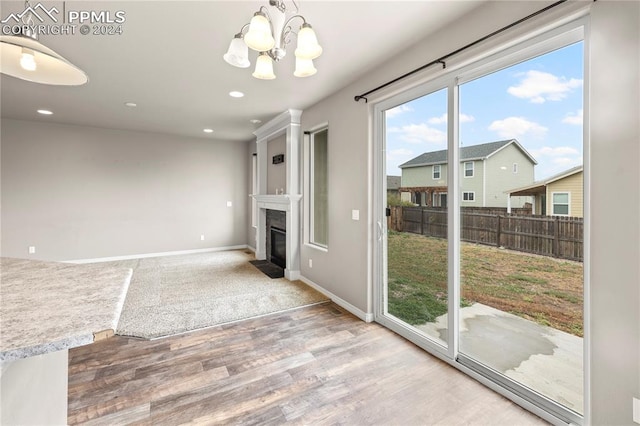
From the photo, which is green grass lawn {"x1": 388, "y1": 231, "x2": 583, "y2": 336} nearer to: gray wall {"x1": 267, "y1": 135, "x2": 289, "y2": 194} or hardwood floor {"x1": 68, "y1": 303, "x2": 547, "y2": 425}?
hardwood floor {"x1": 68, "y1": 303, "x2": 547, "y2": 425}

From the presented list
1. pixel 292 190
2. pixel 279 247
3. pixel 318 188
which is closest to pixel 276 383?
pixel 318 188

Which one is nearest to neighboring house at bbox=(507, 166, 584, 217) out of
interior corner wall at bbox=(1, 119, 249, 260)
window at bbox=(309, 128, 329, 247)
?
window at bbox=(309, 128, 329, 247)

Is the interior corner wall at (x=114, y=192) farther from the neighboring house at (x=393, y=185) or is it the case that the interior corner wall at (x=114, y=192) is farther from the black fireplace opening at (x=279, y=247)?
the neighboring house at (x=393, y=185)

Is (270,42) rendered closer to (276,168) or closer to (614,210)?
(614,210)

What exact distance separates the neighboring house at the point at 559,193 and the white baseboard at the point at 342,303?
1870mm

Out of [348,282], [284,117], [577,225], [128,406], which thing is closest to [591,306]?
[577,225]

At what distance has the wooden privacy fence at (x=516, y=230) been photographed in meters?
1.71

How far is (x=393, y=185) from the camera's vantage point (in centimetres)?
290

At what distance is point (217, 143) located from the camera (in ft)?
21.9

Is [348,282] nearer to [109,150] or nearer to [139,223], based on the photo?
[139,223]

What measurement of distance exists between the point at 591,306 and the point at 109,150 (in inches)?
281

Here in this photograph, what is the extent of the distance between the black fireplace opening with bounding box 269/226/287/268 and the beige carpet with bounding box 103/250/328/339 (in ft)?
1.47

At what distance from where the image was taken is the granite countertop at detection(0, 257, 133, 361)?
691 mm

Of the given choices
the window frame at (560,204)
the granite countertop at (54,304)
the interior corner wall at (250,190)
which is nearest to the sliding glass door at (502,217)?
the window frame at (560,204)
